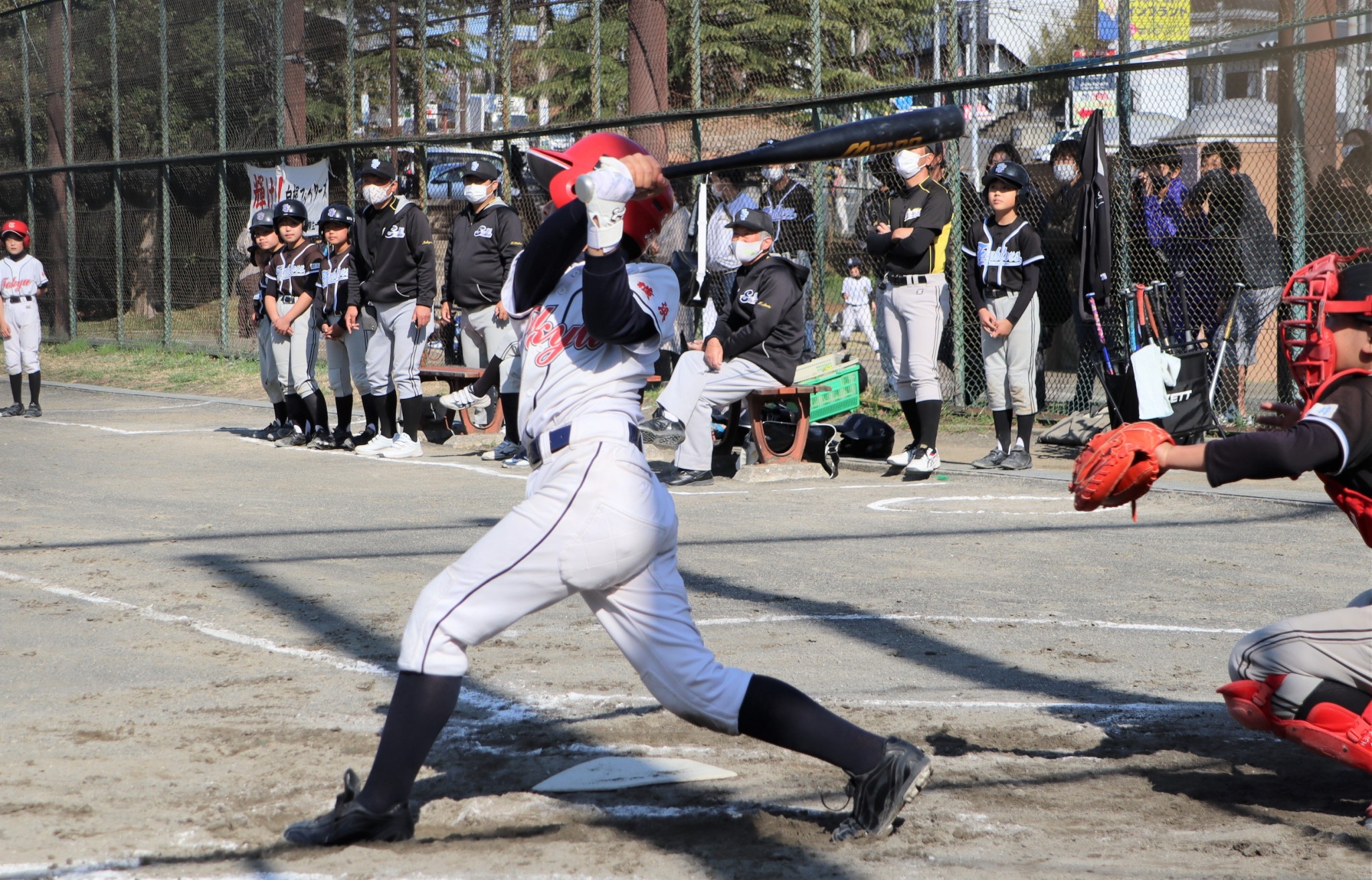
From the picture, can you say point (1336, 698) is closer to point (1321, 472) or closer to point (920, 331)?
point (1321, 472)

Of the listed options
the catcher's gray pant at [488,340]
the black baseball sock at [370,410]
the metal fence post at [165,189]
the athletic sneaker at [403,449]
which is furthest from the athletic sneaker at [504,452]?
the metal fence post at [165,189]

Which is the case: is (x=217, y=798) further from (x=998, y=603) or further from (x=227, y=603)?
(x=998, y=603)

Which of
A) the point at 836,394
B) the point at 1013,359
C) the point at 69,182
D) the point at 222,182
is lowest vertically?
the point at 836,394

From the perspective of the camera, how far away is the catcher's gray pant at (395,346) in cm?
1104

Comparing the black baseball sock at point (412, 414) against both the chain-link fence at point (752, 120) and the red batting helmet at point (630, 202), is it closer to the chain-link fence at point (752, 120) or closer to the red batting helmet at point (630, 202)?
the chain-link fence at point (752, 120)

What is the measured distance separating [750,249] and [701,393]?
1.10m

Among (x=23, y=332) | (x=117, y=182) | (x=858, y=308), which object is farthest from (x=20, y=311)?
(x=858, y=308)

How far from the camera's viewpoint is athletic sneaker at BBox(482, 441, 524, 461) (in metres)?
10.7

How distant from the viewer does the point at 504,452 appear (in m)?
10.7

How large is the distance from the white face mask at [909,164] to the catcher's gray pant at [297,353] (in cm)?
523

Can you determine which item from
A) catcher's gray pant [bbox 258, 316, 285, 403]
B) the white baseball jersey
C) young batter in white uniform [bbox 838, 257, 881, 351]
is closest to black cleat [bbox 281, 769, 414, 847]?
catcher's gray pant [bbox 258, 316, 285, 403]

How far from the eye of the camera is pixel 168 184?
67.5 feet

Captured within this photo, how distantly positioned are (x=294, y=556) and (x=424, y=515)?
1318mm

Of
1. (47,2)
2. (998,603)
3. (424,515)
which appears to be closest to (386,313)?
(424,515)
